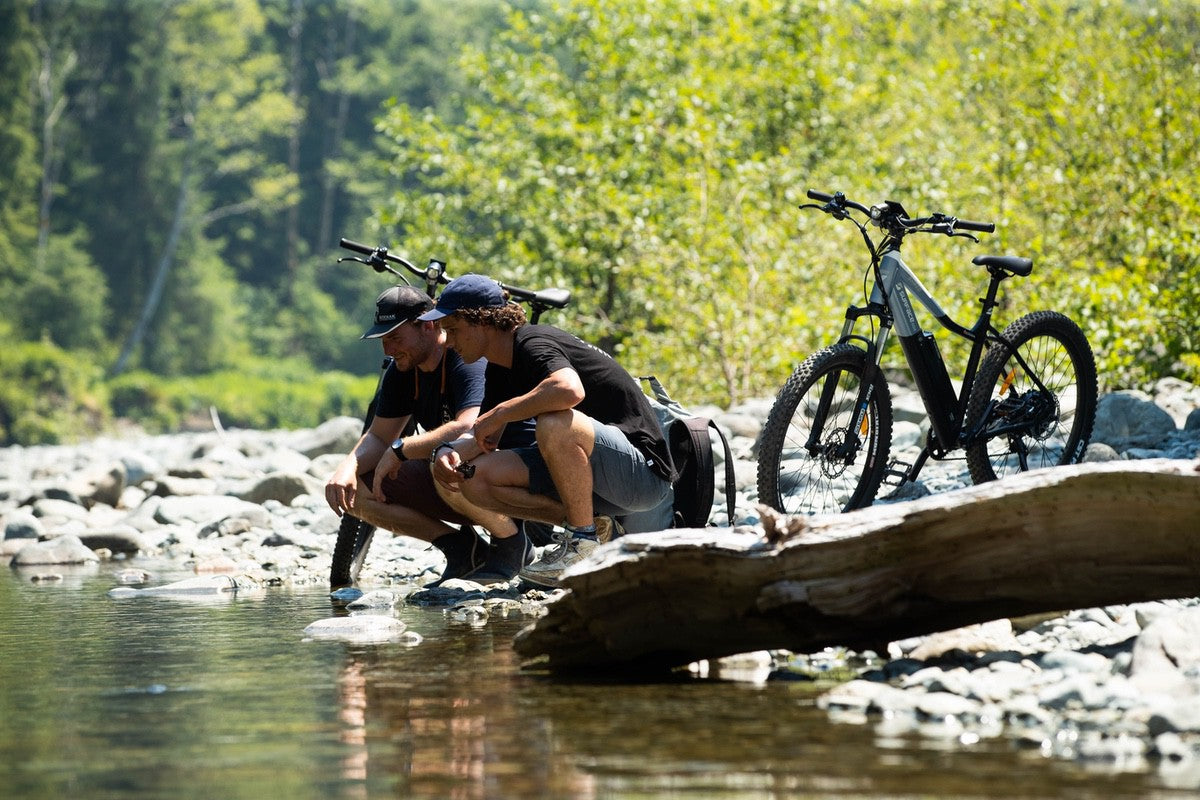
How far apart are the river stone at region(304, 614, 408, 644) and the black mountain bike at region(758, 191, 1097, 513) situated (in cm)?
158

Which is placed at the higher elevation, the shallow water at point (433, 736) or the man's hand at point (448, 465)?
the man's hand at point (448, 465)

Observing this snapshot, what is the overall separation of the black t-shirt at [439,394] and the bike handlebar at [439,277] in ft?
1.17

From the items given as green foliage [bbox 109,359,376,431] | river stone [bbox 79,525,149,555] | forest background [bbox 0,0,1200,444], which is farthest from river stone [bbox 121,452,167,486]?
green foliage [bbox 109,359,376,431]

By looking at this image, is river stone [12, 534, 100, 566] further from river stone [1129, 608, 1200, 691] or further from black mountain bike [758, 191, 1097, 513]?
river stone [1129, 608, 1200, 691]

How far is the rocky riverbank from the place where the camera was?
392 cm

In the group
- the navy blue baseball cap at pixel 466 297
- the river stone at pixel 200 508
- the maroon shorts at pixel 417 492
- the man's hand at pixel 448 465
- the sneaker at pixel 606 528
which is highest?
the navy blue baseball cap at pixel 466 297

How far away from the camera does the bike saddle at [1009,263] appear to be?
22.2 feet

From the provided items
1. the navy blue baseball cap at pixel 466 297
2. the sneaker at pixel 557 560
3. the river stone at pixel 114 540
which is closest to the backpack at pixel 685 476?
the sneaker at pixel 557 560

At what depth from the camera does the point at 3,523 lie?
1217 cm

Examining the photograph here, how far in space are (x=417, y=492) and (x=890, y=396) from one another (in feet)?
6.62

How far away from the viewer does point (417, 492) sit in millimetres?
6738

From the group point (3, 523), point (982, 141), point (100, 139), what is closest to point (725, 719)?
point (3, 523)

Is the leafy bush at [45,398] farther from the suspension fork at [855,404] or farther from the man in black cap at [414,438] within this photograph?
the suspension fork at [855,404]

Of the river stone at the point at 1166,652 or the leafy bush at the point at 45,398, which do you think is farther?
the leafy bush at the point at 45,398
